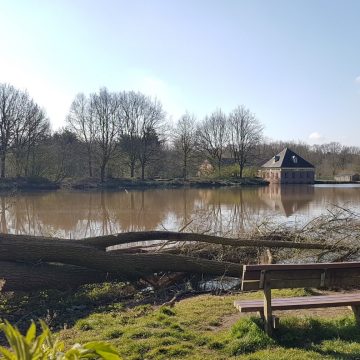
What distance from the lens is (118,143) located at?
55.7m

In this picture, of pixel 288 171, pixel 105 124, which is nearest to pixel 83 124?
pixel 105 124

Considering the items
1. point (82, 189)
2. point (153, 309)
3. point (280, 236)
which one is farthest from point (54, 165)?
point (153, 309)

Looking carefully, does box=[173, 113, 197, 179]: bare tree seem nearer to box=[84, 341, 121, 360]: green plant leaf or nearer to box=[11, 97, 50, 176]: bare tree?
box=[11, 97, 50, 176]: bare tree

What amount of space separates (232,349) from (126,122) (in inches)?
2121

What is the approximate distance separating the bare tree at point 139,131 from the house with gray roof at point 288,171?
2170 centimetres

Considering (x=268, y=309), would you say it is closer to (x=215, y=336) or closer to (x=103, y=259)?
(x=215, y=336)

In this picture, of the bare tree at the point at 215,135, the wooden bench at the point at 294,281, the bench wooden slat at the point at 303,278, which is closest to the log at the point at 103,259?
the wooden bench at the point at 294,281

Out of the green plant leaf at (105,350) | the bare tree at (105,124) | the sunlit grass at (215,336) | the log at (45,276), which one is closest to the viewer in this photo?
the green plant leaf at (105,350)

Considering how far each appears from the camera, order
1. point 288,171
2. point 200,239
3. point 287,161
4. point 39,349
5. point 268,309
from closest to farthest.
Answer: point 39,349
point 268,309
point 200,239
point 288,171
point 287,161

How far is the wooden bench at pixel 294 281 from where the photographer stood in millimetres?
4668

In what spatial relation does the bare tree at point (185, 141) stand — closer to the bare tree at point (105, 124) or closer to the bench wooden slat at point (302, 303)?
the bare tree at point (105, 124)

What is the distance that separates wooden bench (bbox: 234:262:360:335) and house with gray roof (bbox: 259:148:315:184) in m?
63.1

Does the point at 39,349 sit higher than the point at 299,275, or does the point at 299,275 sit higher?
the point at 39,349

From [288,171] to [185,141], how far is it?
62.9 feet
